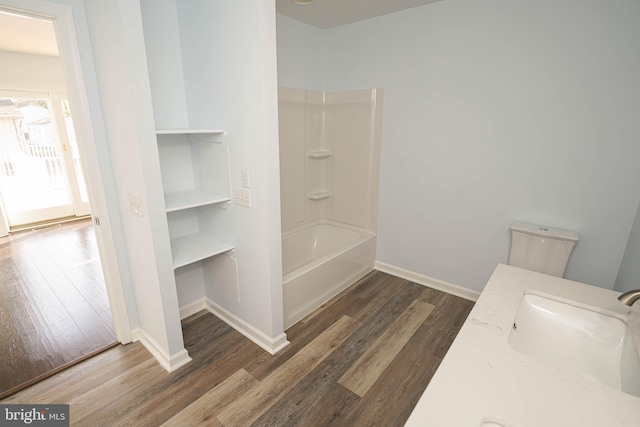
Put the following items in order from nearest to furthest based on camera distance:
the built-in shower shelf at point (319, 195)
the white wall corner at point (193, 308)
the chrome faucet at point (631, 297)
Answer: the chrome faucet at point (631, 297) → the white wall corner at point (193, 308) → the built-in shower shelf at point (319, 195)

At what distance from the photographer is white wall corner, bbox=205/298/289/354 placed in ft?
7.14

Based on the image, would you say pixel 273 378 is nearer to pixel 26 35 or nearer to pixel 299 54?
pixel 299 54

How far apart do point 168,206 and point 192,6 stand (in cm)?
131

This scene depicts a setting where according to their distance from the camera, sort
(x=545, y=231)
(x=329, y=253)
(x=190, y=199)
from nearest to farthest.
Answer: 1. (x=190, y=199)
2. (x=545, y=231)
3. (x=329, y=253)

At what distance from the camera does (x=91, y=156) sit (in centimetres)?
189

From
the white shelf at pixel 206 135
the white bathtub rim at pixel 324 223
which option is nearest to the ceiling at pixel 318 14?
the white shelf at pixel 206 135

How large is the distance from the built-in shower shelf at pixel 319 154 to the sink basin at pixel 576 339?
244cm

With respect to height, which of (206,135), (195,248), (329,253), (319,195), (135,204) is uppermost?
(206,135)

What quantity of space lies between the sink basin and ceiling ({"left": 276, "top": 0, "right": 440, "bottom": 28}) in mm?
2418

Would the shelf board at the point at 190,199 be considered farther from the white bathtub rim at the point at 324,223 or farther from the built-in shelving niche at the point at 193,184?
the white bathtub rim at the point at 324,223

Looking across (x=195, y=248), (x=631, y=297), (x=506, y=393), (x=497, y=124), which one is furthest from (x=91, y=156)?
(x=497, y=124)

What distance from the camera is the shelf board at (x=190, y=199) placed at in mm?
1957

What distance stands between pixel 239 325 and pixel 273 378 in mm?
594

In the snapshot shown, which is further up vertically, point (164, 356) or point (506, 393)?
point (506, 393)
